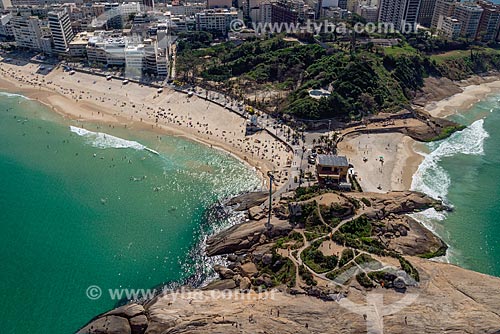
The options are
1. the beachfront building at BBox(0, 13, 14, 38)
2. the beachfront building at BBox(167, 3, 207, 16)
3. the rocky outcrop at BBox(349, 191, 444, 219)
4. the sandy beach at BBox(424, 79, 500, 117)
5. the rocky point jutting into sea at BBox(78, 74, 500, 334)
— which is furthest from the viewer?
the beachfront building at BBox(167, 3, 207, 16)

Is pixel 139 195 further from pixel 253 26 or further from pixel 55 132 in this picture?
pixel 253 26

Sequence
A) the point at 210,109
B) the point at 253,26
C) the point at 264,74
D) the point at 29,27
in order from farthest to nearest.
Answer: the point at 253,26 → the point at 29,27 → the point at 264,74 → the point at 210,109

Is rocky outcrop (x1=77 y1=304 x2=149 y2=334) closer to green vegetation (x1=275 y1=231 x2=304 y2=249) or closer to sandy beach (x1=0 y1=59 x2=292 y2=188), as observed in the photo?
green vegetation (x1=275 y1=231 x2=304 y2=249)

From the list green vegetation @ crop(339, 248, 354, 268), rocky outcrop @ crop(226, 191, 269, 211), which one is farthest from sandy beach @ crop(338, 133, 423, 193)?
green vegetation @ crop(339, 248, 354, 268)

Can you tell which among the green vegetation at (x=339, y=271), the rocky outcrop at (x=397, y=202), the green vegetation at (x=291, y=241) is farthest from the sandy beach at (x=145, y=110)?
the green vegetation at (x=339, y=271)

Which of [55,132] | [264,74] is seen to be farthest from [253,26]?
[55,132]

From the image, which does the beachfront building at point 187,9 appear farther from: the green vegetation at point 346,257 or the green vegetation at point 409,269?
the green vegetation at point 409,269

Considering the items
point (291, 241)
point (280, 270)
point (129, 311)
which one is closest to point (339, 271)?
point (280, 270)
